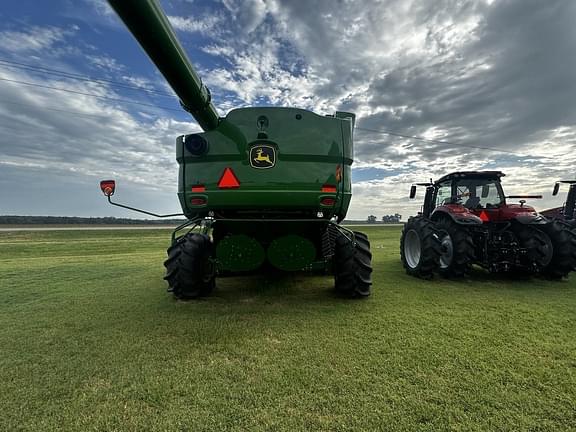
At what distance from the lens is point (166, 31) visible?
2166 millimetres

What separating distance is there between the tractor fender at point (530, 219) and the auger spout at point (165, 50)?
217 inches

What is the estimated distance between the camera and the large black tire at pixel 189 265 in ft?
12.5

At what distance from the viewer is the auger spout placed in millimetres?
1906

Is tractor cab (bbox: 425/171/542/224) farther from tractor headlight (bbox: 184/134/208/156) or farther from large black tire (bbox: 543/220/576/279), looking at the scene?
tractor headlight (bbox: 184/134/208/156)

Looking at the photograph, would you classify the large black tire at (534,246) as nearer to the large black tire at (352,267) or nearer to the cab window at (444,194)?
the cab window at (444,194)

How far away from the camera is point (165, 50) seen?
2283 millimetres

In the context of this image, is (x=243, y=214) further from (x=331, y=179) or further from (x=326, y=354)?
(x=326, y=354)

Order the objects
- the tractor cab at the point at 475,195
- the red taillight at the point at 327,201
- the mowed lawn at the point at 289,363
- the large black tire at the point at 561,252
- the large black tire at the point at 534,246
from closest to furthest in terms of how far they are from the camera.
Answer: the mowed lawn at the point at 289,363
the red taillight at the point at 327,201
the large black tire at the point at 534,246
the large black tire at the point at 561,252
the tractor cab at the point at 475,195

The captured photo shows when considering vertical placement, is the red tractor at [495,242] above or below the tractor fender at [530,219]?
below

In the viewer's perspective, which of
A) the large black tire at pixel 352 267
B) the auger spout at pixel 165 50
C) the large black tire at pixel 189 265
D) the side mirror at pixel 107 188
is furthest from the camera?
the large black tire at pixel 352 267

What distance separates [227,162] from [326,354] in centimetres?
236

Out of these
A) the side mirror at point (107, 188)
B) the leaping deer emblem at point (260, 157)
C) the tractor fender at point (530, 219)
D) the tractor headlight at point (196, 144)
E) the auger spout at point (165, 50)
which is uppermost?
the auger spout at point (165, 50)

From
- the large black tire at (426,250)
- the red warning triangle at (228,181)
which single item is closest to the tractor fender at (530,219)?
the large black tire at (426,250)

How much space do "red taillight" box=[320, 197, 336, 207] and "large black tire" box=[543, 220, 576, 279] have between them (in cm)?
457
